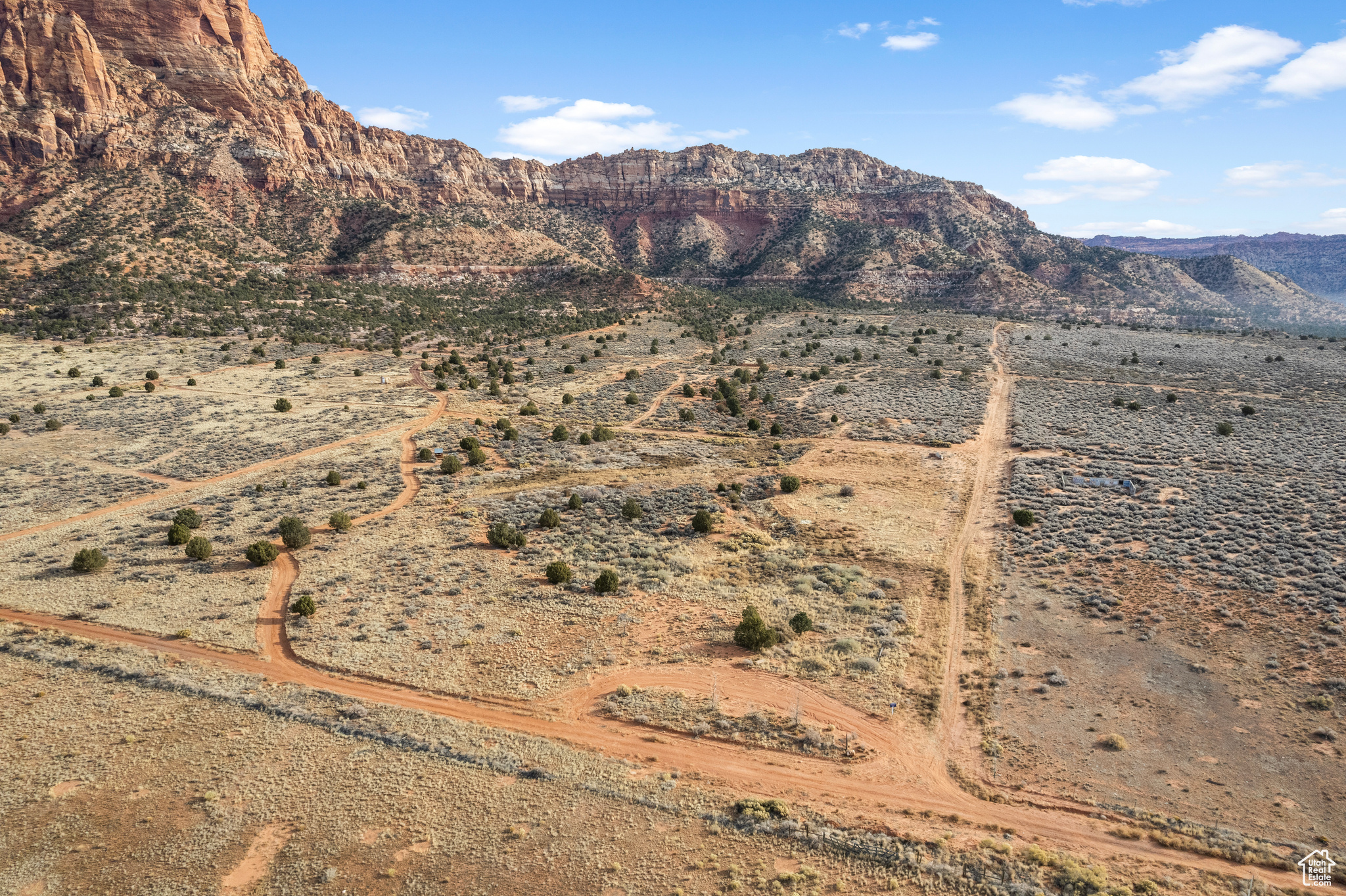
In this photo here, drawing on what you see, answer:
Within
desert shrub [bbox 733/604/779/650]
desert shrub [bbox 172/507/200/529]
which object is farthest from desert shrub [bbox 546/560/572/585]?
desert shrub [bbox 172/507/200/529]

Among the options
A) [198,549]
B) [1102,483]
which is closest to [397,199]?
[198,549]

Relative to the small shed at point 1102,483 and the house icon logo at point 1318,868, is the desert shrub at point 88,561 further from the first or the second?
the small shed at point 1102,483

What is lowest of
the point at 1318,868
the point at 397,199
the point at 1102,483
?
the point at 1318,868

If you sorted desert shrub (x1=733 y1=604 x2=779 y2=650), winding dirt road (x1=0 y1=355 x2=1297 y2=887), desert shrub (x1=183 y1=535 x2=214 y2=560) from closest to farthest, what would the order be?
winding dirt road (x1=0 y1=355 x2=1297 y2=887)
desert shrub (x1=733 y1=604 x2=779 y2=650)
desert shrub (x1=183 y1=535 x2=214 y2=560)

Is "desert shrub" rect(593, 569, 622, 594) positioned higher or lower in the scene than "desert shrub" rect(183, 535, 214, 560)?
lower

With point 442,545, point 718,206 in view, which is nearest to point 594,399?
point 442,545

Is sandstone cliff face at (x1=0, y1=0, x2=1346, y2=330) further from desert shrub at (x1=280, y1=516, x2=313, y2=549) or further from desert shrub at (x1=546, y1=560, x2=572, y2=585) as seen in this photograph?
desert shrub at (x1=546, y1=560, x2=572, y2=585)

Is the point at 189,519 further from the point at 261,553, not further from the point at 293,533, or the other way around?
the point at 261,553
